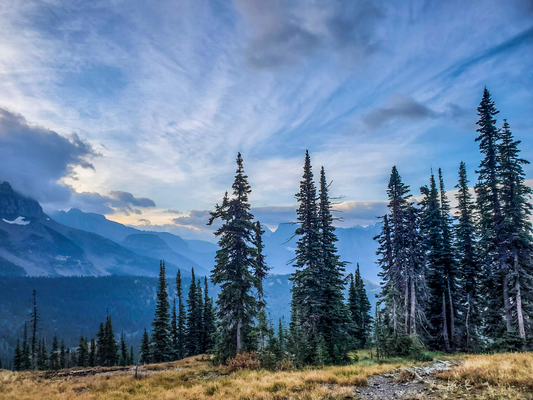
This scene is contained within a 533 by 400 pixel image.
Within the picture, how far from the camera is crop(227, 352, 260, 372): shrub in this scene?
18550 millimetres

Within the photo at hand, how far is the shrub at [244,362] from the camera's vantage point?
18550 mm

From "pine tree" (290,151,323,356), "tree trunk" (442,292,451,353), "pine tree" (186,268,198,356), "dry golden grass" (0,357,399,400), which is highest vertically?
"pine tree" (290,151,323,356)

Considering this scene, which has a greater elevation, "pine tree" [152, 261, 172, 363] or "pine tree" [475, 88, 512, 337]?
"pine tree" [475, 88, 512, 337]

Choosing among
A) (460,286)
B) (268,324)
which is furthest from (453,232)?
(268,324)

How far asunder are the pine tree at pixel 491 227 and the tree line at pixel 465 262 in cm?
7

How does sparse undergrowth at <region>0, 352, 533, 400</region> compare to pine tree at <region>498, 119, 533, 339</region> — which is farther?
pine tree at <region>498, 119, 533, 339</region>

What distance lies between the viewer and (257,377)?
48.0 ft

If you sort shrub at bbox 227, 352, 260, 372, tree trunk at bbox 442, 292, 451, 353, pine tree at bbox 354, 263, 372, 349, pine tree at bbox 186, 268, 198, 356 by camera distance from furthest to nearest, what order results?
pine tree at bbox 186, 268, 198, 356 → pine tree at bbox 354, 263, 372, 349 → tree trunk at bbox 442, 292, 451, 353 → shrub at bbox 227, 352, 260, 372

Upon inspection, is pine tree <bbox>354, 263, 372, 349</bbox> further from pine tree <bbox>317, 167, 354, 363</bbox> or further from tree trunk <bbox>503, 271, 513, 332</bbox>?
tree trunk <bbox>503, 271, 513, 332</bbox>

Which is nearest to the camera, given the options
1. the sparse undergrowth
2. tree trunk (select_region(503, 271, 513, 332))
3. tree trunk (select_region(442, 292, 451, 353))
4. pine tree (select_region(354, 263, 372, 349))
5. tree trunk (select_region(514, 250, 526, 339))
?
the sparse undergrowth

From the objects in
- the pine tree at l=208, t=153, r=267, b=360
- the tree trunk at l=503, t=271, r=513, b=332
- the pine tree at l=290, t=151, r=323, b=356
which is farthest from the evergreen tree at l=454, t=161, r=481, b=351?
the pine tree at l=208, t=153, r=267, b=360

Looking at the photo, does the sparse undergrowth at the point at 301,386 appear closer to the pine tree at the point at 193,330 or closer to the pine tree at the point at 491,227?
the pine tree at the point at 491,227

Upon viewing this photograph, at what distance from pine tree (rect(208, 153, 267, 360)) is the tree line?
11.7m

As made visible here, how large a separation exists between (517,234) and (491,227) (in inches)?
76.4
